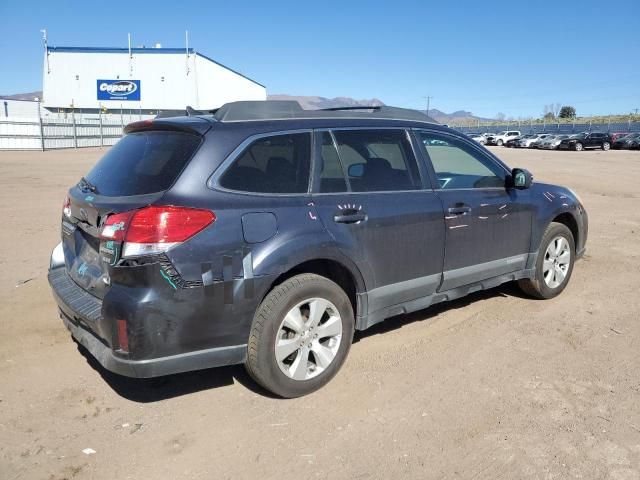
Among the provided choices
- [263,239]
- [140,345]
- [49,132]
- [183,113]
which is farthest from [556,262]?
[49,132]

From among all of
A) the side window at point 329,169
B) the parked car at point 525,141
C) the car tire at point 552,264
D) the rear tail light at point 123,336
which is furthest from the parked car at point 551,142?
the rear tail light at point 123,336

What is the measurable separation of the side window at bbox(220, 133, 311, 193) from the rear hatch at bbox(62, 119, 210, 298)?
0.28 meters

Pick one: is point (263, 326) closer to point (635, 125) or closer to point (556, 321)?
point (556, 321)

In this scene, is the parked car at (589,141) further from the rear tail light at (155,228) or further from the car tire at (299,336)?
the rear tail light at (155,228)

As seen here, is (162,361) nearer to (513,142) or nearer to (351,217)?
(351,217)

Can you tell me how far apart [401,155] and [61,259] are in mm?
2605

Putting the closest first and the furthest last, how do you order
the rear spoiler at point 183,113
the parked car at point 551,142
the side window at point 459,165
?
the rear spoiler at point 183,113 → the side window at point 459,165 → the parked car at point 551,142

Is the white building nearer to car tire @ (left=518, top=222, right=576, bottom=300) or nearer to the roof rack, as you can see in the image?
car tire @ (left=518, top=222, right=576, bottom=300)

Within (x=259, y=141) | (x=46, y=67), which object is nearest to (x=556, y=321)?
(x=259, y=141)

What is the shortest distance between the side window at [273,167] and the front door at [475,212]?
1175 millimetres

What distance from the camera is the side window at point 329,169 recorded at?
11.8 ft

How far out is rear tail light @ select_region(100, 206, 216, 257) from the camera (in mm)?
2900

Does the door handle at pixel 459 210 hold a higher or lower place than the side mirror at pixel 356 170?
lower

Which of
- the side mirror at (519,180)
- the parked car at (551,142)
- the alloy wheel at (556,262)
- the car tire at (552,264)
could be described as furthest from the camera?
the parked car at (551,142)
